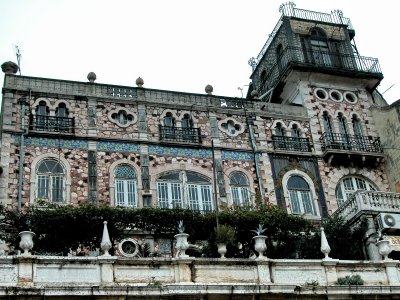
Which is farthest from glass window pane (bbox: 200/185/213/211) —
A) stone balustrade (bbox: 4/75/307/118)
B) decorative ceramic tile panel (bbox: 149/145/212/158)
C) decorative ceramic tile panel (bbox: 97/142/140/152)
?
stone balustrade (bbox: 4/75/307/118)

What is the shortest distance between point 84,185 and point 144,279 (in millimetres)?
8636

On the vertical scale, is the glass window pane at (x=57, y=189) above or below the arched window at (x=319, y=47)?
below

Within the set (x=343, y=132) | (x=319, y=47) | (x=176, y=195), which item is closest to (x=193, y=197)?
(x=176, y=195)

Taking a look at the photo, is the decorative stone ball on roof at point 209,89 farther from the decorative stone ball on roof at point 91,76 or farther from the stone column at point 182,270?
the stone column at point 182,270

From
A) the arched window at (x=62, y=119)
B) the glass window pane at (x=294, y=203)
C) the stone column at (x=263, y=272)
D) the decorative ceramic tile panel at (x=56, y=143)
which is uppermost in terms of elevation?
the arched window at (x=62, y=119)

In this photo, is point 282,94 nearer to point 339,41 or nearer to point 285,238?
point 339,41

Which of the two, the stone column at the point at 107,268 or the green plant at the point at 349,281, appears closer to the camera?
the stone column at the point at 107,268

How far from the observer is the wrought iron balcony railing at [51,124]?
28.5 meters

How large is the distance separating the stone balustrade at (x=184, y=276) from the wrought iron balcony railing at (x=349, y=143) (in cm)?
1030

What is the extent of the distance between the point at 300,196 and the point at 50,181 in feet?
35.2

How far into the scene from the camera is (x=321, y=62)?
3562cm

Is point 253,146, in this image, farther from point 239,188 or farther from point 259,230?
point 259,230

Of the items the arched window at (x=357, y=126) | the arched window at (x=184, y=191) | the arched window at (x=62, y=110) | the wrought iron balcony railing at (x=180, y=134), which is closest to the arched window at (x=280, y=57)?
the arched window at (x=357, y=126)

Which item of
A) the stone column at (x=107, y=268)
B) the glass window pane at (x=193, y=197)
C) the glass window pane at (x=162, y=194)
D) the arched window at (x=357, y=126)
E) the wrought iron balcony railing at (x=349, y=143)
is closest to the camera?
the stone column at (x=107, y=268)
